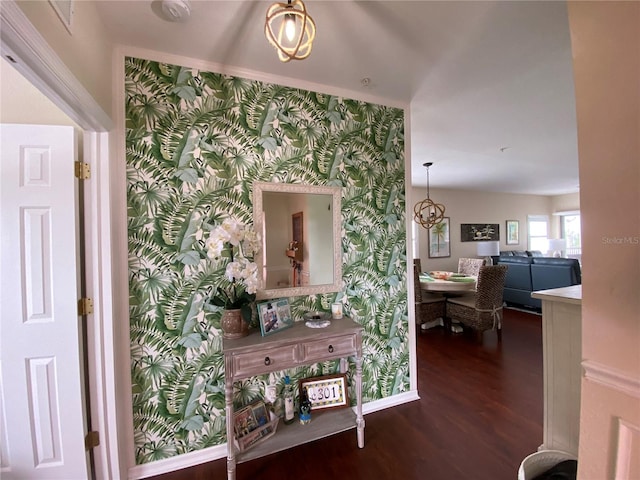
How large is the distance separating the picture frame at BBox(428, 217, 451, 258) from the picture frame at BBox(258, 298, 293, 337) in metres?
5.31

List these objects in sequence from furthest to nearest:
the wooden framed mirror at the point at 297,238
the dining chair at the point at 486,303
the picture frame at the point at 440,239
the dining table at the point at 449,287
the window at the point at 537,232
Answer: the window at the point at 537,232 < the picture frame at the point at 440,239 < the dining table at the point at 449,287 < the dining chair at the point at 486,303 < the wooden framed mirror at the point at 297,238

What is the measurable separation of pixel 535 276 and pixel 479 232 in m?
2.32

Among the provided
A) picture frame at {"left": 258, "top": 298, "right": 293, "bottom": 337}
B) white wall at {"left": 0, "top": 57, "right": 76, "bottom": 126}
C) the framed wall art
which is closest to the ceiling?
Answer: white wall at {"left": 0, "top": 57, "right": 76, "bottom": 126}

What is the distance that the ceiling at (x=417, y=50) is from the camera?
4.51 feet

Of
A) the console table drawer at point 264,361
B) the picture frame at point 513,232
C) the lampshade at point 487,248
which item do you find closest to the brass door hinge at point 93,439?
the console table drawer at point 264,361

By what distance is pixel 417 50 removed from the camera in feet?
5.53

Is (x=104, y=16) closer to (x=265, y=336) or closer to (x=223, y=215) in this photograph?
(x=223, y=215)

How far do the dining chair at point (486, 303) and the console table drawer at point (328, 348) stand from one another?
254cm

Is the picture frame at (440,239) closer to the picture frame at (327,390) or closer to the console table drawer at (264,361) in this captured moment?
the picture frame at (327,390)

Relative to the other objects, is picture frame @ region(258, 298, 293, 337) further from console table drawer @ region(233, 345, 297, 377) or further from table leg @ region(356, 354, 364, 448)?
table leg @ region(356, 354, 364, 448)

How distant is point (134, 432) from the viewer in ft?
5.29

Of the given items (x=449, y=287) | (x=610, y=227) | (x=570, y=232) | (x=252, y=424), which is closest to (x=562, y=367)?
(x=610, y=227)

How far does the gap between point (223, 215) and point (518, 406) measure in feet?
9.40

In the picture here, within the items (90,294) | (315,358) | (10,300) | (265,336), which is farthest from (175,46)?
(315,358)
